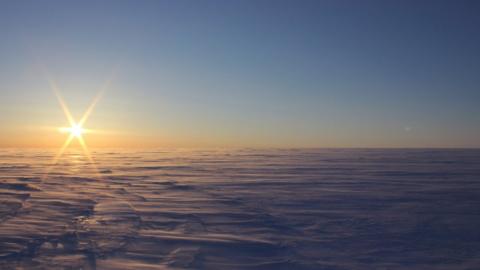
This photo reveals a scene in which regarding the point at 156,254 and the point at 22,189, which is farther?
the point at 22,189

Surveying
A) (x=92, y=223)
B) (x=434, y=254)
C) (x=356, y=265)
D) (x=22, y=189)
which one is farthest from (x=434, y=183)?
(x=22, y=189)

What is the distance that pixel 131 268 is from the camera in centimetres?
601

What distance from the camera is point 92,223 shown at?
911 centimetres

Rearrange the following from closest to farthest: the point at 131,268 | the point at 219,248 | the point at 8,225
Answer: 1. the point at 131,268
2. the point at 219,248
3. the point at 8,225

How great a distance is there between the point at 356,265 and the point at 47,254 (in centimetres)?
487

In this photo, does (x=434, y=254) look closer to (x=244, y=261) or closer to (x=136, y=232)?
(x=244, y=261)

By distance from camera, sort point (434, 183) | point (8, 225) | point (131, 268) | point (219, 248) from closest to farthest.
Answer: point (131, 268) < point (219, 248) < point (8, 225) < point (434, 183)

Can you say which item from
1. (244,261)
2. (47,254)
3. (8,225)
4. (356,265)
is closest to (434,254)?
(356,265)

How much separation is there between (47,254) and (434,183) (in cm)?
1502

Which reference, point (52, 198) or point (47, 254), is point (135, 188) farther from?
point (47, 254)

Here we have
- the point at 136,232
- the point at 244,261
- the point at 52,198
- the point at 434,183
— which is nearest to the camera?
the point at 244,261

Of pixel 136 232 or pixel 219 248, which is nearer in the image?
pixel 219 248

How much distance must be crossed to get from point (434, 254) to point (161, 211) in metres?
6.45

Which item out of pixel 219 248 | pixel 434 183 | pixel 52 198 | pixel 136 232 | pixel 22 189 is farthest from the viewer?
pixel 434 183
